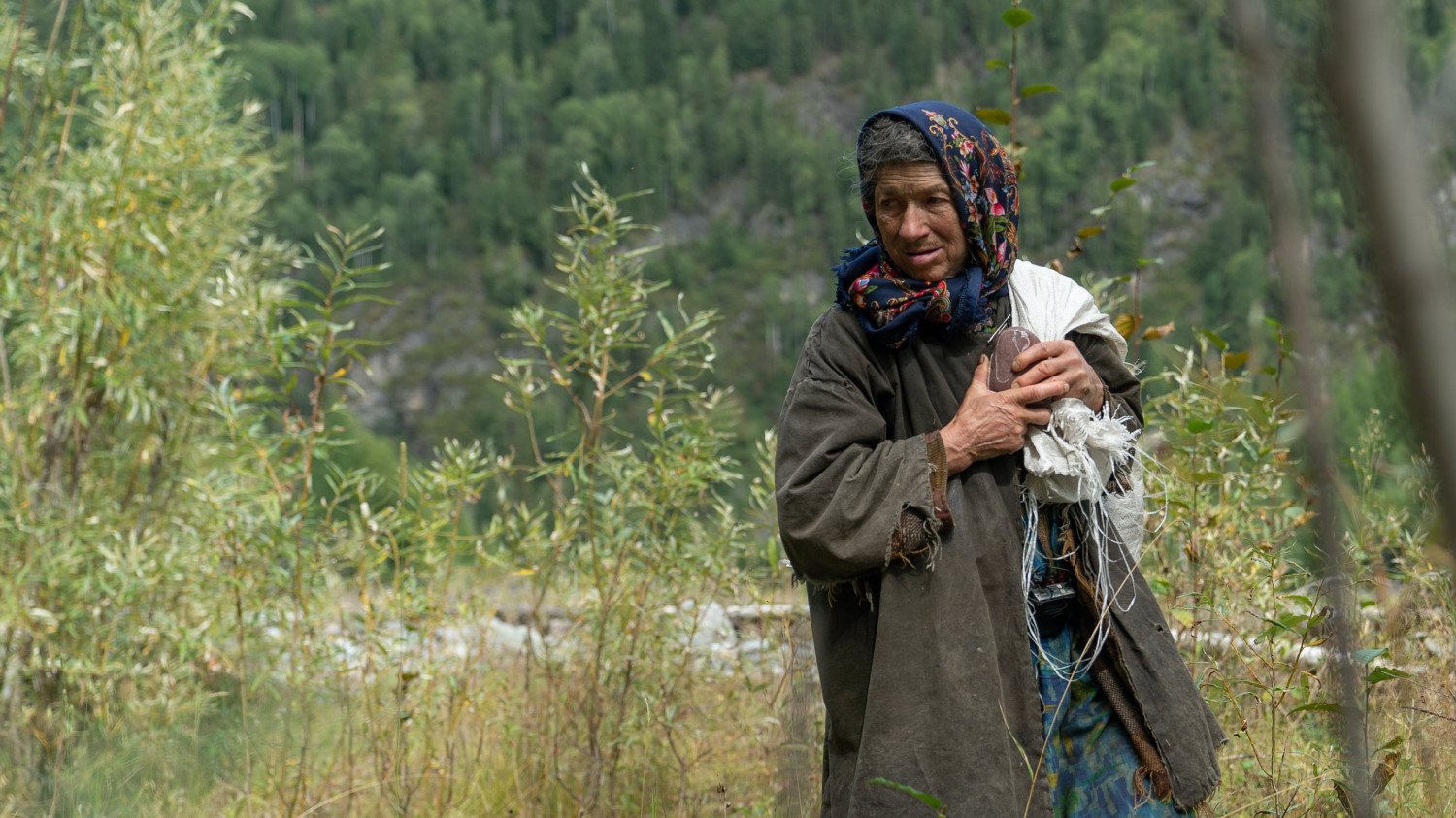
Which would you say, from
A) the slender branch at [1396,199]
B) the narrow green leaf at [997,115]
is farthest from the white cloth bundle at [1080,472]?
the slender branch at [1396,199]

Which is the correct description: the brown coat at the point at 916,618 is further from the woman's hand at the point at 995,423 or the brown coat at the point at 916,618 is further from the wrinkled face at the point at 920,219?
the wrinkled face at the point at 920,219

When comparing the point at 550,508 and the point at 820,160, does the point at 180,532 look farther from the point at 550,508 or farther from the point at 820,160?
the point at 820,160

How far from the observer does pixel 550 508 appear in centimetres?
480

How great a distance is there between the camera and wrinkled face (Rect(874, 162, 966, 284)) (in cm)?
246

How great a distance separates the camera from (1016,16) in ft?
12.1

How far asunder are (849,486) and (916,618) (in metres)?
0.25

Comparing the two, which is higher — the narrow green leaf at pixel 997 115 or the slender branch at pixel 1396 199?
the narrow green leaf at pixel 997 115

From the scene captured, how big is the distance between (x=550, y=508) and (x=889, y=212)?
257 centimetres

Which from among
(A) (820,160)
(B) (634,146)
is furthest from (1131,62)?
(B) (634,146)

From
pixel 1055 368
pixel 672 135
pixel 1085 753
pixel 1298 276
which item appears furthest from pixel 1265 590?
pixel 672 135

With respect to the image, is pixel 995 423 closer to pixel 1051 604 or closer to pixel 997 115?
pixel 1051 604

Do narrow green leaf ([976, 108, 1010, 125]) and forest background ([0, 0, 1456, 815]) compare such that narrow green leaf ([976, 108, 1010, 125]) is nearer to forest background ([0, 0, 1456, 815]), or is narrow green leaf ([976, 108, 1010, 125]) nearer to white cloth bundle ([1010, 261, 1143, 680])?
forest background ([0, 0, 1456, 815])

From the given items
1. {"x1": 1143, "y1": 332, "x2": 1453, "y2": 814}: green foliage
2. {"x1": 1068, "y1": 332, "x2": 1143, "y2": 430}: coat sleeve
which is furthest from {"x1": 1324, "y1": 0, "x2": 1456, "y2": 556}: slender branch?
{"x1": 1143, "y1": 332, "x2": 1453, "y2": 814}: green foliage

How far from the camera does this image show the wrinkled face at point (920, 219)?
2.46 m
